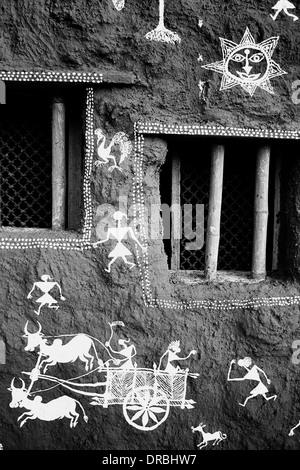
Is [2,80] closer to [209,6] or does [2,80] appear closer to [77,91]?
[77,91]

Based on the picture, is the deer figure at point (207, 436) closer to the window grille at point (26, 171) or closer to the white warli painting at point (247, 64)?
the window grille at point (26, 171)

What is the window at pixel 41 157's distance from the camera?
406 cm

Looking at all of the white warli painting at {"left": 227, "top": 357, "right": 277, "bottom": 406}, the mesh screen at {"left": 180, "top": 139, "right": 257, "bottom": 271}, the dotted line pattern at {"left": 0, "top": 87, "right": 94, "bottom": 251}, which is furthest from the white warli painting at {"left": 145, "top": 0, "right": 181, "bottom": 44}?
the white warli painting at {"left": 227, "top": 357, "right": 277, "bottom": 406}

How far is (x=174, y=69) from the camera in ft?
12.8

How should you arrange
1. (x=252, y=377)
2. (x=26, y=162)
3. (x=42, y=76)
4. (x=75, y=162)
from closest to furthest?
(x=42, y=76) < (x=252, y=377) < (x=75, y=162) < (x=26, y=162)

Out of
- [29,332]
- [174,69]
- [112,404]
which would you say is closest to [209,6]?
[174,69]

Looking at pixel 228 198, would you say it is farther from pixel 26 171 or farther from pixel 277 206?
pixel 26 171

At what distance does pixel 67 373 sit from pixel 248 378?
131 cm

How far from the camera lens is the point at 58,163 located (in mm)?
4062

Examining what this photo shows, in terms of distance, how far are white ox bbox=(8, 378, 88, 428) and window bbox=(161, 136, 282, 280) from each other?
1309 mm

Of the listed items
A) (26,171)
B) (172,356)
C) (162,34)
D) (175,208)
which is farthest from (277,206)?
(26,171)

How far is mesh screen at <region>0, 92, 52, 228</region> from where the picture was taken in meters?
4.24

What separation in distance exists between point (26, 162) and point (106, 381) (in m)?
1.77

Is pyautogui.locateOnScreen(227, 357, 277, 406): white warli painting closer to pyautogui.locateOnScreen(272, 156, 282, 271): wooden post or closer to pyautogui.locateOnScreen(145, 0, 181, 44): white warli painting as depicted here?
pyautogui.locateOnScreen(272, 156, 282, 271): wooden post
